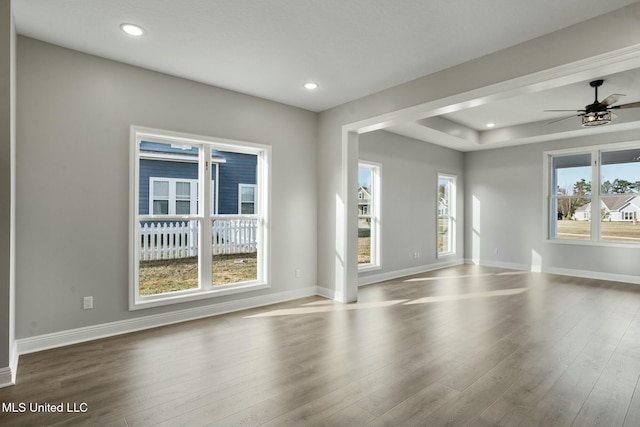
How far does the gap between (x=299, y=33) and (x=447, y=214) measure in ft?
21.1

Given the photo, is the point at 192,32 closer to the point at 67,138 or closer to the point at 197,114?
the point at 197,114

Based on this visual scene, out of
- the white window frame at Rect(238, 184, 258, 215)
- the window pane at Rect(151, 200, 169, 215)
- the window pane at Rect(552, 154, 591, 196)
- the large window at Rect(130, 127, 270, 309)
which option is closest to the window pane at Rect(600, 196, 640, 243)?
the window pane at Rect(552, 154, 591, 196)

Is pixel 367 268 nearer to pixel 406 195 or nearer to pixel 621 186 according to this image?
pixel 406 195

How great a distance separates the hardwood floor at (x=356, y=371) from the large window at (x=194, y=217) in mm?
545

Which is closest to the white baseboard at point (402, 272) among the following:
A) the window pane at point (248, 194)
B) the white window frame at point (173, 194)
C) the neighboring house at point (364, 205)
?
the neighboring house at point (364, 205)

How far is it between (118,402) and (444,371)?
7.84 ft

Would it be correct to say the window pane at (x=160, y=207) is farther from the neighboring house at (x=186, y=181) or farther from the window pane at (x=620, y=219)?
the window pane at (x=620, y=219)

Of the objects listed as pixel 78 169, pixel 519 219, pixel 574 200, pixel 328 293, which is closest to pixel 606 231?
pixel 574 200

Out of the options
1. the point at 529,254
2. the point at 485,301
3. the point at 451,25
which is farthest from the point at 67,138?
the point at 529,254

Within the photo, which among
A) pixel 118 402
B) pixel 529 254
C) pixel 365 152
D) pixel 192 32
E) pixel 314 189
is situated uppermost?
pixel 192 32

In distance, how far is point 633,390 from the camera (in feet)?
7.93

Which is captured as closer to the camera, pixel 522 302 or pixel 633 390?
pixel 633 390

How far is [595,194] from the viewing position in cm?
663

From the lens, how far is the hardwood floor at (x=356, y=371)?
213 cm
